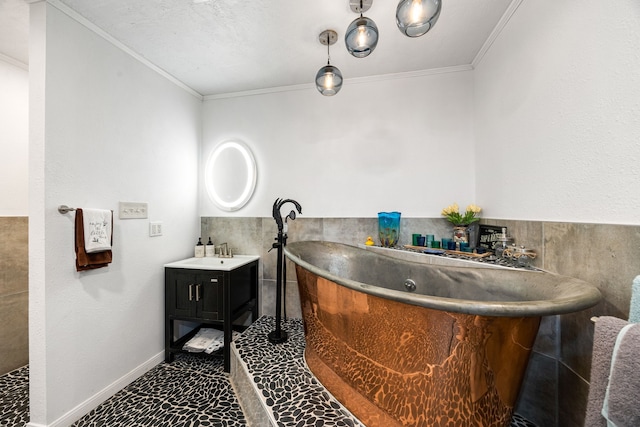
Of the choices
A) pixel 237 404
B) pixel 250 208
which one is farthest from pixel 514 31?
pixel 237 404

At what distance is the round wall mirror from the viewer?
2.54 metres

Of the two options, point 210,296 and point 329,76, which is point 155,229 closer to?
point 210,296

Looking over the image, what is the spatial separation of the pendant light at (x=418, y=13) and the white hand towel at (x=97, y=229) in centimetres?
206

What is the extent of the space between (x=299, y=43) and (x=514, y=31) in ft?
4.58

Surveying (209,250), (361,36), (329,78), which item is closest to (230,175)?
(209,250)

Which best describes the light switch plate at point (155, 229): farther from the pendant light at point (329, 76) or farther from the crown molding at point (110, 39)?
the pendant light at point (329, 76)

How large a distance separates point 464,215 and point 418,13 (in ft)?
4.99

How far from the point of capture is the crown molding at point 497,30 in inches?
57.3

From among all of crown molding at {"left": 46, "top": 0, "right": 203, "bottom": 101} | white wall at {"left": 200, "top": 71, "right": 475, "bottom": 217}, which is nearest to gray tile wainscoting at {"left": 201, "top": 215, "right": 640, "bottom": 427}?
white wall at {"left": 200, "top": 71, "right": 475, "bottom": 217}

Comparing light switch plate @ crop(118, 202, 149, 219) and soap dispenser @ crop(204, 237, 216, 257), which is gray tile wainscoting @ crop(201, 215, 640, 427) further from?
light switch plate @ crop(118, 202, 149, 219)

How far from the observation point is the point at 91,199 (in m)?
1.60

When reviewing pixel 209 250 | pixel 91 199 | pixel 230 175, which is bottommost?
pixel 209 250

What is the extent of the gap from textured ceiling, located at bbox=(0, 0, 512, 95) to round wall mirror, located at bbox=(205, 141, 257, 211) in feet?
2.20

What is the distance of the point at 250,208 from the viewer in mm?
2562
